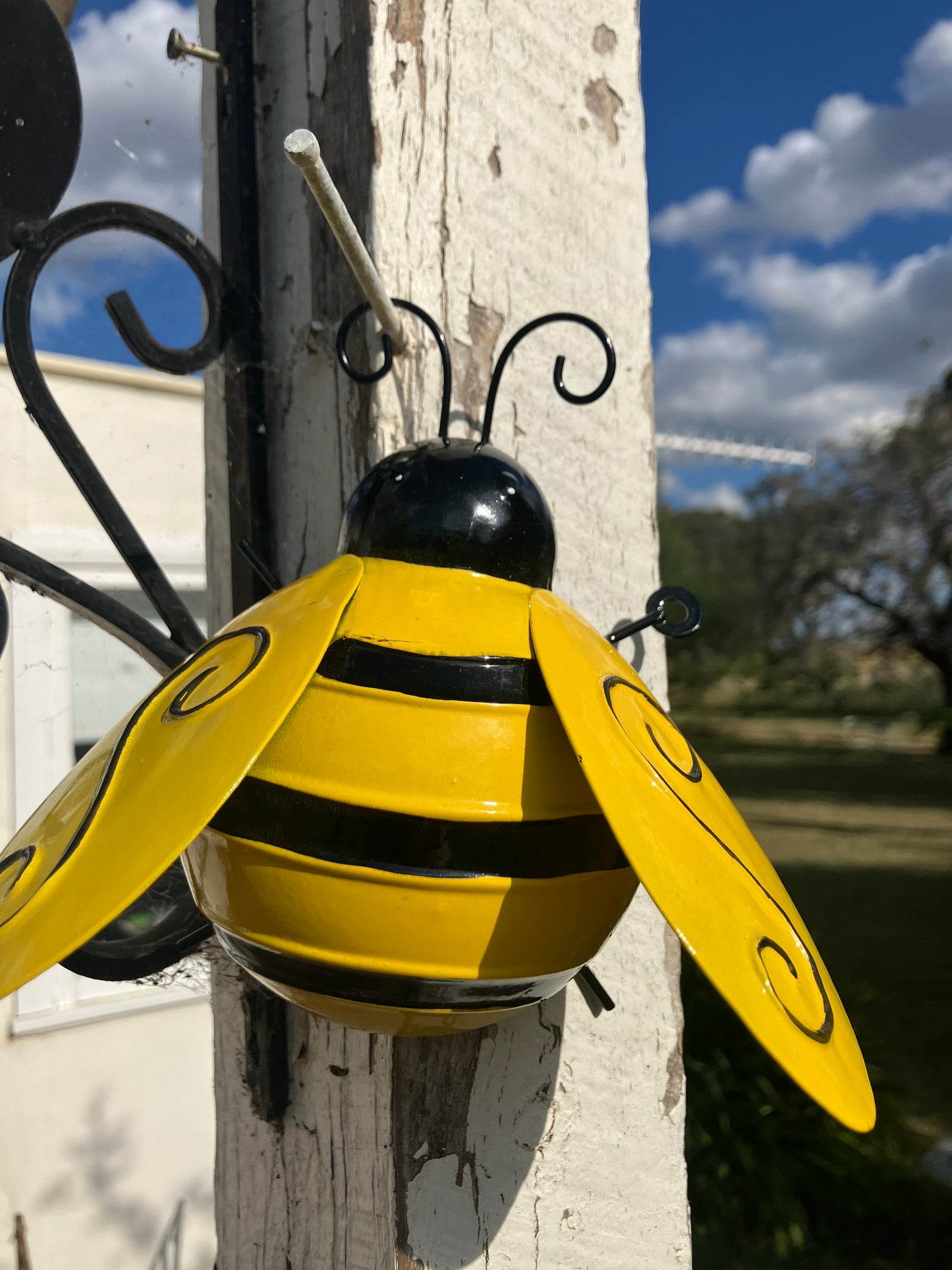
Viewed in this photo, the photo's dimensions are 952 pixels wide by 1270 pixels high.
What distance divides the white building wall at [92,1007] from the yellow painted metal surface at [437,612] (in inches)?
25.3

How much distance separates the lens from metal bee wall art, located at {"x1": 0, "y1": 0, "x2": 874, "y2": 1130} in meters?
0.44

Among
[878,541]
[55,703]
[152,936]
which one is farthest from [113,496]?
[878,541]

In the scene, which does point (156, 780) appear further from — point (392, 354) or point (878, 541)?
point (878, 541)

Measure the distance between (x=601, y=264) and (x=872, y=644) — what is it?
11.5 m

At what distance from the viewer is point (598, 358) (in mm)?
887

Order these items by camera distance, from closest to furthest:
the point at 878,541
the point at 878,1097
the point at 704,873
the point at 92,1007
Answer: the point at 704,873, the point at 92,1007, the point at 878,1097, the point at 878,541

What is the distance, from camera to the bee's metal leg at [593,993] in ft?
2.45

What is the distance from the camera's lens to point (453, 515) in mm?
570

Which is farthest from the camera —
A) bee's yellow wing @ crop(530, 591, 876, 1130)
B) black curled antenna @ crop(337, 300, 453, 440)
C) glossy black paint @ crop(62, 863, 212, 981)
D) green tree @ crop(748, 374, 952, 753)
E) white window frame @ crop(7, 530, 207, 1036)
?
green tree @ crop(748, 374, 952, 753)

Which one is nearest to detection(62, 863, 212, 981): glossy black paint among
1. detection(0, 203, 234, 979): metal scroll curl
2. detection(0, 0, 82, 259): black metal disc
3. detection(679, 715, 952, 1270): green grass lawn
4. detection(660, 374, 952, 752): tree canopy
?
detection(0, 203, 234, 979): metal scroll curl

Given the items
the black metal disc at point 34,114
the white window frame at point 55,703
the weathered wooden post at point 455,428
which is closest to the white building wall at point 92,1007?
the white window frame at point 55,703

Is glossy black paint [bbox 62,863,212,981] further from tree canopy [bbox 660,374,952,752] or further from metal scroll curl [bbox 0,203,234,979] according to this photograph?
tree canopy [bbox 660,374,952,752]

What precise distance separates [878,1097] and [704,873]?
4344 millimetres

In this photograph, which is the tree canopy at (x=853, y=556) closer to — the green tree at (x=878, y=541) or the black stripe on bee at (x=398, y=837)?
the green tree at (x=878, y=541)
